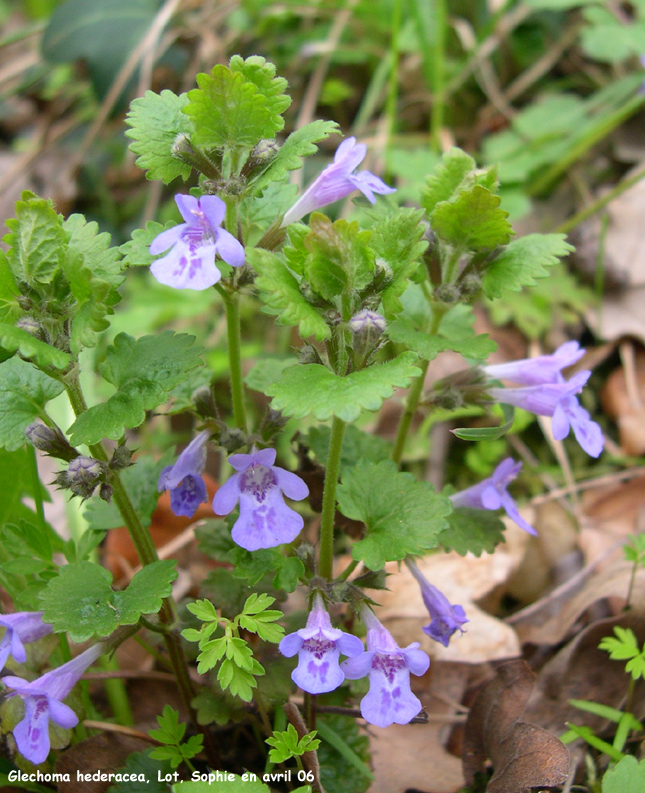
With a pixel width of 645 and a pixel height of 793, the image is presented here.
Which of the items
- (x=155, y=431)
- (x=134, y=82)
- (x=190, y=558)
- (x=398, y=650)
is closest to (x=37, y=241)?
(x=398, y=650)

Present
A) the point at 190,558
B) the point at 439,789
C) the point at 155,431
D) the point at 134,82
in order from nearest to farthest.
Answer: the point at 439,789 → the point at 190,558 → the point at 155,431 → the point at 134,82

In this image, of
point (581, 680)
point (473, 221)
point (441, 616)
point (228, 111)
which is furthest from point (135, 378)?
point (581, 680)

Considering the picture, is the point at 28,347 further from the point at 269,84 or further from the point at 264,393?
the point at 269,84

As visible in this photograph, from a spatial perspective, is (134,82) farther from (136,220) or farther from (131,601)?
(131,601)

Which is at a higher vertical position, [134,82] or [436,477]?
[134,82]

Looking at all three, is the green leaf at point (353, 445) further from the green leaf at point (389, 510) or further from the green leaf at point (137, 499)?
the green leaf at point (137, 499)

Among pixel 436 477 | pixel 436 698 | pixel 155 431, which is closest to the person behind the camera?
pixel 436 698

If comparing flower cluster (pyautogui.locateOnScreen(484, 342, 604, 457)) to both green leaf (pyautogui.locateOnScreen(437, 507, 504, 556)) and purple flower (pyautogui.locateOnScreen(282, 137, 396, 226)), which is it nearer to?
green leaf (pyautogui.locateOnScreen(437, 507, 504, 556))

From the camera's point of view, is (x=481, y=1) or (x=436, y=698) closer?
(x=436, y=698)
